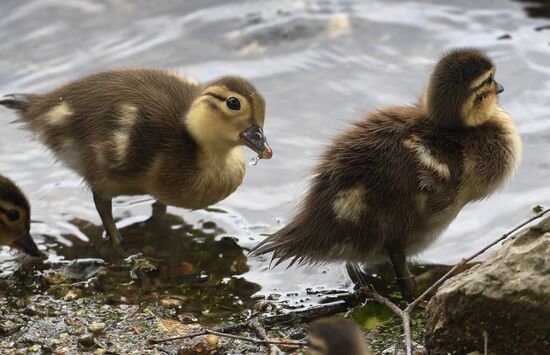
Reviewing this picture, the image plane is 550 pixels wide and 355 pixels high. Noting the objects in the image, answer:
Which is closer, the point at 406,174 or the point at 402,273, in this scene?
the point at 406,174

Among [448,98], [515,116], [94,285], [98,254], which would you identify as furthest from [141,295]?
[515,116]

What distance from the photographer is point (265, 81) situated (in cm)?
716

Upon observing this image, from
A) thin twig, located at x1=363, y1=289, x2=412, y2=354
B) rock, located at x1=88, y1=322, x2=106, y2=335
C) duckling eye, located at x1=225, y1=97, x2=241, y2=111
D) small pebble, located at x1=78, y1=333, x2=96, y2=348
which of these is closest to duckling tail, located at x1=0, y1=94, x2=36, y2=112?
duckling eye, located at x1=225, y1=97, x2=241, y2=111

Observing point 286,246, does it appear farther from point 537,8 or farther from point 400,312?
point 537,8

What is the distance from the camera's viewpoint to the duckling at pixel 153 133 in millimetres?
5180

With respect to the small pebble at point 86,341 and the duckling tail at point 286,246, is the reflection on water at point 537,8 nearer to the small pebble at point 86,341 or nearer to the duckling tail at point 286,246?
the duckling tail at point 286,246

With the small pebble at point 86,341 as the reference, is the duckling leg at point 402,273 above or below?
below

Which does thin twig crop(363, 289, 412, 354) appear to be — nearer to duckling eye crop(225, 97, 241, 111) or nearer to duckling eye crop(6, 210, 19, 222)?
duckling eye crop(225, 97, 241, 111)

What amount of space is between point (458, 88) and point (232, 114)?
47.3 inches

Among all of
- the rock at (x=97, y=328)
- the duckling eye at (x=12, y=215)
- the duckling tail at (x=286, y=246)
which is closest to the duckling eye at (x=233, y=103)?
the duckling tail at (x=286, y=246)

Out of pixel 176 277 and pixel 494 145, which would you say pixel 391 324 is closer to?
pixel 494 145

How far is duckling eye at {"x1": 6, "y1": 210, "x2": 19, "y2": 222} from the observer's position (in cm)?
495

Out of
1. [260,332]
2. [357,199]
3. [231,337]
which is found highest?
[357,199]

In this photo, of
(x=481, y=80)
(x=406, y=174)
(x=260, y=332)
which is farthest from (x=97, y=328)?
(x=481, y=80)
